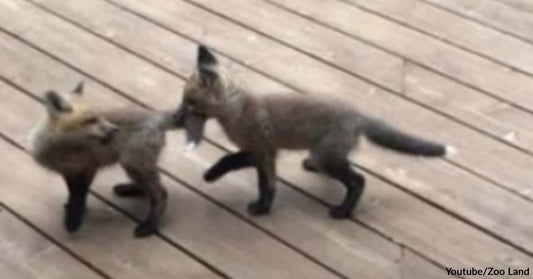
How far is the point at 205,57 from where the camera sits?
2109mm

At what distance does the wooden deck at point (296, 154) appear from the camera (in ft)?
7.22

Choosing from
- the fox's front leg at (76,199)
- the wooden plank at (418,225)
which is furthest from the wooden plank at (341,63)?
the fox's front leg at (76,199)

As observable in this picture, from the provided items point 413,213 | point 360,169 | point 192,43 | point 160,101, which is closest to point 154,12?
point 192,43

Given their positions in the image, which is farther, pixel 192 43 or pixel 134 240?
pixel 192 43

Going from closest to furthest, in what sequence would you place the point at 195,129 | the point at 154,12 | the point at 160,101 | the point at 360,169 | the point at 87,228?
the point at 195,129 < the point at 87,228 < the point at 360,169 < the point at 160,101 < the point at 154,12

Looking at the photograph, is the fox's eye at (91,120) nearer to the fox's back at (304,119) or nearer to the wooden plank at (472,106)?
the fox's back at (304,119)

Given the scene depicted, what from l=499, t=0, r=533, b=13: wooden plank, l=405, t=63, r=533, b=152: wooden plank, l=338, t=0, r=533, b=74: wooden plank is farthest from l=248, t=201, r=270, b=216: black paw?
l=499, t=0, r=533, b=13: wooden plank

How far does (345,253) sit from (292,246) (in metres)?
0.12

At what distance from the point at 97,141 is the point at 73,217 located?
21cm

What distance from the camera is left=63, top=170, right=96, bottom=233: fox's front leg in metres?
2.23

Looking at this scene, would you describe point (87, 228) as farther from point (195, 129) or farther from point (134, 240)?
point (195, 129)

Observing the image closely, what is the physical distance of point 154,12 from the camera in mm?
3047

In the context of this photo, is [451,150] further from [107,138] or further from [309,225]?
[107,138]

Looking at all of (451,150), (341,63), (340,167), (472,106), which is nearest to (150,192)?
(340,167)
